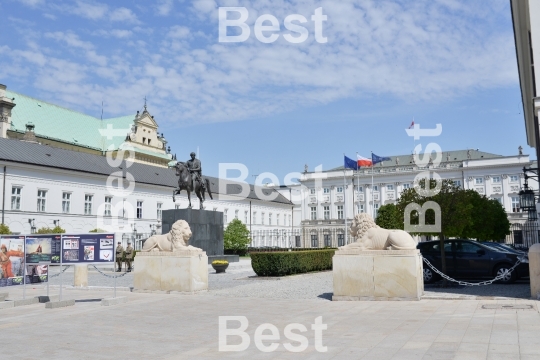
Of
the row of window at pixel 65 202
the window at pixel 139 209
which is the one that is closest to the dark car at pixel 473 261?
the row of window at pixel 65 202

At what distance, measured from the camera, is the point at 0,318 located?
11.9 m

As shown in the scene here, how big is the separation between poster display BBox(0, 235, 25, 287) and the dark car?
1265cm

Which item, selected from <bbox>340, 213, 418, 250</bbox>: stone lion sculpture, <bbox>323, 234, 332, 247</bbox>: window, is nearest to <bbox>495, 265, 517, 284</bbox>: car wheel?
<bbox>340, 213, 418, 250</bbox>: stone lion sculpture

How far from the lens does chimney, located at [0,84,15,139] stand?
6431 centimetres

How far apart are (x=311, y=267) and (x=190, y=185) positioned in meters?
9.32

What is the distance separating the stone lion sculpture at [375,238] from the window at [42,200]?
4250 centimetres

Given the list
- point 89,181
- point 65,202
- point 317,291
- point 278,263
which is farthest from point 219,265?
point 89,181

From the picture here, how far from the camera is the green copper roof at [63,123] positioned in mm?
69938

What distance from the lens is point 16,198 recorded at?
47688mm

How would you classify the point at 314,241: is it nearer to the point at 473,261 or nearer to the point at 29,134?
the point at 29,134

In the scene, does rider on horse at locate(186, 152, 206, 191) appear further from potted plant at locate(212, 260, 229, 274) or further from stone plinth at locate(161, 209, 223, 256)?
potted plant at locate(212, 260, 229, 274)

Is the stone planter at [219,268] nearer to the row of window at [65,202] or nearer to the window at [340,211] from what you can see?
the row of window at [65,202]

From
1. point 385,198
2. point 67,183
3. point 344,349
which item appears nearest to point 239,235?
point 67,183

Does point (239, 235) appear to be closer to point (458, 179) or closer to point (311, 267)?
point (311, 267)
